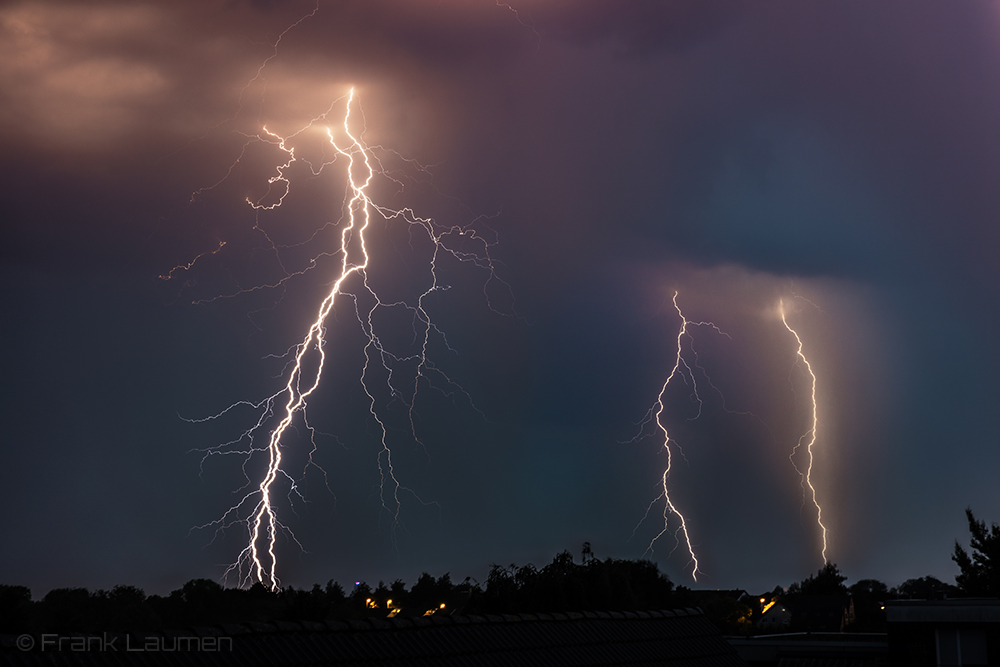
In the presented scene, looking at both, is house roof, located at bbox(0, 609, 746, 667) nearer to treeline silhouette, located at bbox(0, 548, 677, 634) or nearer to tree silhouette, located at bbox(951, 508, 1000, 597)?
treeline silhouette, located at bbox(0, 548, 677, 634)

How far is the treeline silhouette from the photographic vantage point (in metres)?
30.0

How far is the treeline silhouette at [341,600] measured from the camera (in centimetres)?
2998

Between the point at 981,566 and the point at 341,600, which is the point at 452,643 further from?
the point at 341,600

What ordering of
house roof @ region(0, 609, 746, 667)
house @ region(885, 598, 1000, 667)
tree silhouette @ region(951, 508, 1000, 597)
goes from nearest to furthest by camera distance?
house roof @ region(0, 609, 746, 667), house @ region(885, 598, 1000, 667), tree silhouette @ region(951, 508, 1000, 597)

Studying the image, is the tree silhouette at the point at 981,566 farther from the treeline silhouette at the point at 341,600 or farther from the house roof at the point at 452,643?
the house roof at the point at 452,643

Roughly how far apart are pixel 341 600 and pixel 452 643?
49371 mm

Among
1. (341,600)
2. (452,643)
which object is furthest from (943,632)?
(341,600)

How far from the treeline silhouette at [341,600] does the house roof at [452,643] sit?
8963mm

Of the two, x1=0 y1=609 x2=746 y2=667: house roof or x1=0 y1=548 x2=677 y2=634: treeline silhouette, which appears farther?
x1=0 y1=548 x2=677 y2=634: treeline silhouette

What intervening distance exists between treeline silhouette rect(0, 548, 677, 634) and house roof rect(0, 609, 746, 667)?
29.4ft

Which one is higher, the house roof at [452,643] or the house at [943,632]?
the house roof at [452,643]

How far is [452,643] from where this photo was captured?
7.83 meters

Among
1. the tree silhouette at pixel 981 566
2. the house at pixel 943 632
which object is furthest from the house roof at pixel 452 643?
the tree silhouette at pixel 981 566

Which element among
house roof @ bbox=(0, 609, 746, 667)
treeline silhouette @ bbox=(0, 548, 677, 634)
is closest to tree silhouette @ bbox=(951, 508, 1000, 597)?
treeline silhouette @ bbox=(0, 548, 677, 634)
